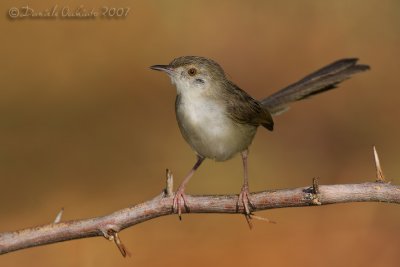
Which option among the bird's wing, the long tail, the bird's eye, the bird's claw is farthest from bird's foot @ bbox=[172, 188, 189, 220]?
the long tail

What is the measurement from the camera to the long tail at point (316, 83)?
5727 mm

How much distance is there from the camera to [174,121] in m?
11.6

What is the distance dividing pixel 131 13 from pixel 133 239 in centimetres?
529

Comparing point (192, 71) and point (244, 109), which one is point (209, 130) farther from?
point (192, 71)

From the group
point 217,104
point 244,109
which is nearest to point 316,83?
point 244,109

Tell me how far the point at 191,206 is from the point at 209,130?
1332 millimetres

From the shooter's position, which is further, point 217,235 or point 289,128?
point 289,128

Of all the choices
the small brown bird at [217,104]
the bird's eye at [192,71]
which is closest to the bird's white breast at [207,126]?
the small brown bird at [217,104]

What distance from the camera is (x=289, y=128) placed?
38.1 feet

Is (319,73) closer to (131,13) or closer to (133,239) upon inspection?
(133,239)

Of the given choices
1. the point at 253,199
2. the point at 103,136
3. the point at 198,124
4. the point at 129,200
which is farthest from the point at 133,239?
the point at 253,199

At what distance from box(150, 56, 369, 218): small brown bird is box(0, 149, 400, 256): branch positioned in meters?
1.00

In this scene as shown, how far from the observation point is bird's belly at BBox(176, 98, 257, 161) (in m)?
5.71

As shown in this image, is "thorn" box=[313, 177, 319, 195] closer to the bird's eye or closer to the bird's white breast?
the bird's white breast
